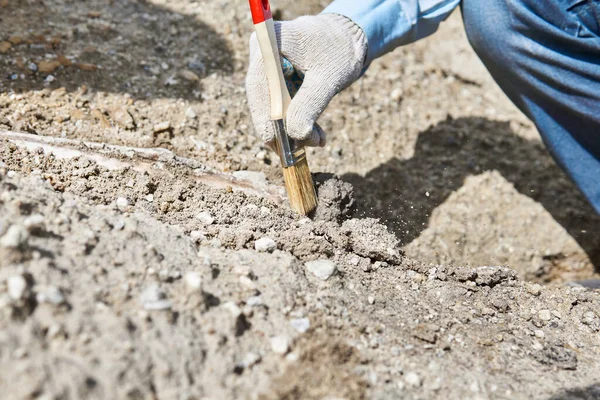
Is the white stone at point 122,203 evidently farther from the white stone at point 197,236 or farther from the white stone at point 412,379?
the white stone at point 412,379

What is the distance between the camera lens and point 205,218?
1535mm

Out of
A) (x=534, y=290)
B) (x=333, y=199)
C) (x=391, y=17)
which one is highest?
(x=391, y=17)

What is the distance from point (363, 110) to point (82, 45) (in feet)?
4.23

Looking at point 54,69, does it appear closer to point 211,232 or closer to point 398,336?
point 211,232

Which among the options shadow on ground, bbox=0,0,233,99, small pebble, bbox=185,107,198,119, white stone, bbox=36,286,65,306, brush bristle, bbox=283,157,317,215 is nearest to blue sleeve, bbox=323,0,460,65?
brush bristle, bbox=283,157,317,215

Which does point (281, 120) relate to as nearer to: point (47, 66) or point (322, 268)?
point (322, 268)

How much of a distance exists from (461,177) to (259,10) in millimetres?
1369

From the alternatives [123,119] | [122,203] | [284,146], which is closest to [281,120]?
[284,146]

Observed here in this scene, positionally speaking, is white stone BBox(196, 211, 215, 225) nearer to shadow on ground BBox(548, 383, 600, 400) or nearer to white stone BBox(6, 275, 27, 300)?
white stone BBox(6, 275, 27, 300)

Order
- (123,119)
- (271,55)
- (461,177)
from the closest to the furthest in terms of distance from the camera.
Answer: (271,55) < (123,119) < (461,177)

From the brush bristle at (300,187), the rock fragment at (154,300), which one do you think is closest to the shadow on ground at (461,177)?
the brush bristle at (300,187)

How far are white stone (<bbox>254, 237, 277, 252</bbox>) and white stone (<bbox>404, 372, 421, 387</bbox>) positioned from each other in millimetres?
472

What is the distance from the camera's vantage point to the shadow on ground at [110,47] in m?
2.08

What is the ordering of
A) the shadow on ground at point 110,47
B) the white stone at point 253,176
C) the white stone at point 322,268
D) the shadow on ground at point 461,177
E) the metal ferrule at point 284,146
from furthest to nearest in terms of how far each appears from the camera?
1. the shadow on ground at point 461,177
2. the shadow on ground at point 110,47
3. the white stone at point 253,176
4. the metal ferrule at point 284,146
5. the white stone at point 322,268
